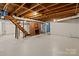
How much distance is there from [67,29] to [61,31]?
555mm

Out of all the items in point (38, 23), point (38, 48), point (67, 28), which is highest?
point (38, 23)

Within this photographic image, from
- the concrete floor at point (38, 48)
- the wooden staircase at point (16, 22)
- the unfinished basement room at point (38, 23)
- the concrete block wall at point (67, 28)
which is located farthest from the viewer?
the concrete block wall at point (67, 28)

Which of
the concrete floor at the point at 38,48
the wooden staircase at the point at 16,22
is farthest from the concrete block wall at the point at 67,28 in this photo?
the concrete floor at the point at 38,48

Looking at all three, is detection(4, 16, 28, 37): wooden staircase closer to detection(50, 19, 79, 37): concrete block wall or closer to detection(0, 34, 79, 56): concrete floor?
detection(0, 34, 79, 56): concrete floor

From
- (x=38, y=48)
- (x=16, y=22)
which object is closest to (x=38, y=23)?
(x=16, y=22)

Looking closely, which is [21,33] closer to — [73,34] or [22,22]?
[22,22]

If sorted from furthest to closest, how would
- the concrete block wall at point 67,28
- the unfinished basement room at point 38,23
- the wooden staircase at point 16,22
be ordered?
1. the concrete block wall at point 67,28
2. the wooden staircase at point 16,22
3. the unfinished basement room at point 38,23

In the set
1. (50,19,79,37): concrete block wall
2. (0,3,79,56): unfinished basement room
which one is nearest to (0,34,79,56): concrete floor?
(0,3,79,56): unfinished basement room

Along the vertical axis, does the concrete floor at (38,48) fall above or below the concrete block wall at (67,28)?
below

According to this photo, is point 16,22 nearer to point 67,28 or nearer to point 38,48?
point 38,48

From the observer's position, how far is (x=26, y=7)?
173 inches

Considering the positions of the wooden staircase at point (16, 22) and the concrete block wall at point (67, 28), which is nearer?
the wooden staircase at point (16, 22)

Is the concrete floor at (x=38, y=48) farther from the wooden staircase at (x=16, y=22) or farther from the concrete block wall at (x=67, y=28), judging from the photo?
the concrete block wall at (x=67, y=28)

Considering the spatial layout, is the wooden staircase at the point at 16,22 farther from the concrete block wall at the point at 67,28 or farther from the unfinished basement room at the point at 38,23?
the concrete block wall at the point at 67,28
